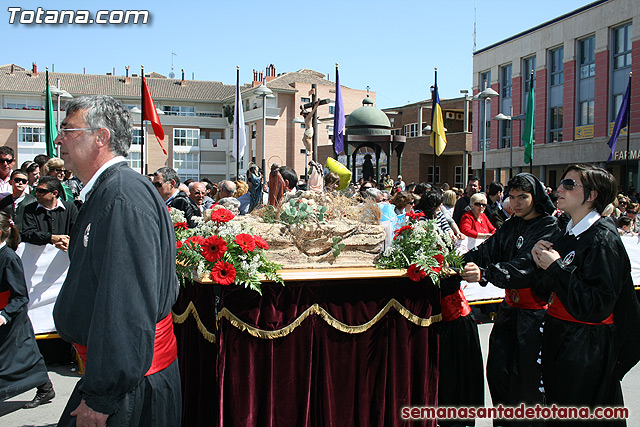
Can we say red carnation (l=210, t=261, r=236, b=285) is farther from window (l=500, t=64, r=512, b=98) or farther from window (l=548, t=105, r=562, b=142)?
window (l=500, t=64, r=512, b=98)

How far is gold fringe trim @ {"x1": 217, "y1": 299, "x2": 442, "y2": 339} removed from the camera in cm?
370

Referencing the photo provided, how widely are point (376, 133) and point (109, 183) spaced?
52.8ft

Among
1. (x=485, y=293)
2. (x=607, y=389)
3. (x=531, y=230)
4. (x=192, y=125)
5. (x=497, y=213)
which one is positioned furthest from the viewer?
(x=192, y=125)

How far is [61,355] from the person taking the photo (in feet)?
21.1

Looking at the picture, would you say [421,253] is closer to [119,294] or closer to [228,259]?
[228,259]

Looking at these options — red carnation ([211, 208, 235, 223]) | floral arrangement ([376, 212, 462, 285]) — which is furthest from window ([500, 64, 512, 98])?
red carnation ([211, 208, 235, 223])

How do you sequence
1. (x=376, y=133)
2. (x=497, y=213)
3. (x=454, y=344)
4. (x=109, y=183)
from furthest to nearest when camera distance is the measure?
(x=376, y=133) < (x=497, y=213) < (x=454, y=344) < (x=109, y=183)

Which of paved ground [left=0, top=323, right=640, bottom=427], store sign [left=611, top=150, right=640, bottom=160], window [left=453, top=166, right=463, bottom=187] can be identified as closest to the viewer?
paved ground [left=0, top=323, right=640, bottom=427]

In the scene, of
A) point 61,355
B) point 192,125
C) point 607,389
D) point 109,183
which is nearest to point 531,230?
point 607,389

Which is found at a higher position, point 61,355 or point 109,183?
point 109,183

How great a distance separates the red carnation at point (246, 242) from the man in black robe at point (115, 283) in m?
1.25

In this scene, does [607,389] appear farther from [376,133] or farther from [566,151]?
[566,151]

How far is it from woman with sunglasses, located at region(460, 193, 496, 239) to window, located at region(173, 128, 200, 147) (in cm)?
5658

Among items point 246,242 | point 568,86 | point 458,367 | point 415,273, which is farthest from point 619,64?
point 246,242
